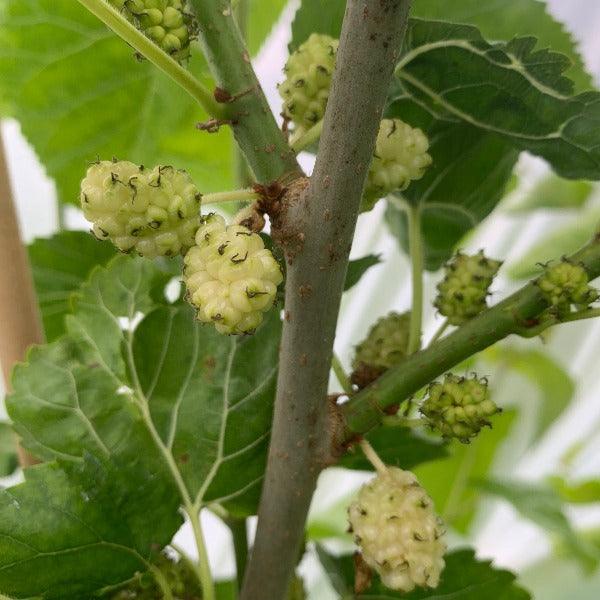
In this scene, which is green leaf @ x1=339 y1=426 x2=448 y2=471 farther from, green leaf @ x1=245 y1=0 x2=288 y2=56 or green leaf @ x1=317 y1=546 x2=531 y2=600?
green leaf @ x1=245 y1=0 x2=288 y2=56

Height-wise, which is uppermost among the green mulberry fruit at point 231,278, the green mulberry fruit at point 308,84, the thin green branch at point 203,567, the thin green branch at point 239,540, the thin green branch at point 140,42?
the green mulberry fruit at point 308,84

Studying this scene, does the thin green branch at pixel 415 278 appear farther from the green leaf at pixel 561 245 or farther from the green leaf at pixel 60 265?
the green leaf at pixel 561 245

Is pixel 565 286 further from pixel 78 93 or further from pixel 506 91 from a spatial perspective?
pixel 78 93

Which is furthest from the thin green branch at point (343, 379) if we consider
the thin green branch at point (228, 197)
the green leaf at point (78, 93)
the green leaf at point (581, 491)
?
the green leaf at point (581, 491)

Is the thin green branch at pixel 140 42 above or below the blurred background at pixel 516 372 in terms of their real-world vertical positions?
below

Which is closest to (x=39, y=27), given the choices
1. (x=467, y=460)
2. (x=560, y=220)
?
(x=467, y=460)

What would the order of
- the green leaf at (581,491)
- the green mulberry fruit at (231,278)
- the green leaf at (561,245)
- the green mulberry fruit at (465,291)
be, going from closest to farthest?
the green mulberry fruit at (231,278) → the green mulberry fruit at (465,291) → the green leaf at (561,245) → the green leaf at (581,491)

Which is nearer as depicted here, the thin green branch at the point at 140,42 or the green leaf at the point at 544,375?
the thin green branch at the point at 140,42

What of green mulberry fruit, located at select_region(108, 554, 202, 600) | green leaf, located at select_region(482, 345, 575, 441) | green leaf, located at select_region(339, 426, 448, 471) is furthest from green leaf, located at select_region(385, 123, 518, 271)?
green leaf, located at select_region(482, 345, 575, 441)
